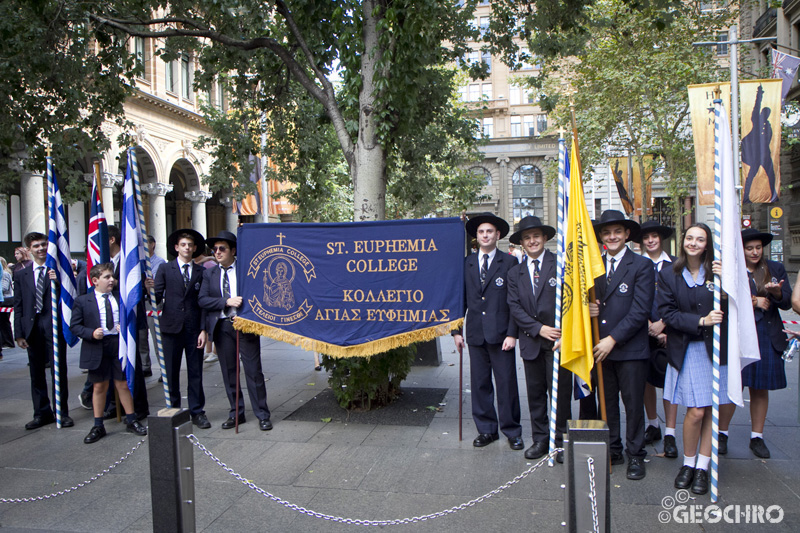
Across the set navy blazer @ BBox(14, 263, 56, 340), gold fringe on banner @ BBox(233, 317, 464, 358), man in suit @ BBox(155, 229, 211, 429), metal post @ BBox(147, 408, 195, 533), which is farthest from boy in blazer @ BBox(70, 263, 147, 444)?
metal post @ BBox(147, 408, 195, 533)

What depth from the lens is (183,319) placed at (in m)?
6.93

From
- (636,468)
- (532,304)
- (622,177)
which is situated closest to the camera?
(636,468)

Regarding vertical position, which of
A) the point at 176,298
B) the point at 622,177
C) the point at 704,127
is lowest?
the point at 176,298

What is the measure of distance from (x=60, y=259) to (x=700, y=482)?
691 cm

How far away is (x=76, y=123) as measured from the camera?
930 centimetres

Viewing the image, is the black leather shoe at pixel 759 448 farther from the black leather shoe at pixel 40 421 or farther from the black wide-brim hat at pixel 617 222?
the black leather shoe at pixel 40 421

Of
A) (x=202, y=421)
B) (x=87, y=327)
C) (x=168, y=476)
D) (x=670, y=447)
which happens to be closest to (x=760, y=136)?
(x=670, y=447)

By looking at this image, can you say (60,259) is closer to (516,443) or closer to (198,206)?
(516,443)

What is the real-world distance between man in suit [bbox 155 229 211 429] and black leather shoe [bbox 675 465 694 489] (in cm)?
477

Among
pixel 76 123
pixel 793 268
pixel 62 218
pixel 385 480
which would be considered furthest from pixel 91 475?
pixel 793 268

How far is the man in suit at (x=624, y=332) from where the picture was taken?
16.8ft

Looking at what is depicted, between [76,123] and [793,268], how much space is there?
29.7 meters

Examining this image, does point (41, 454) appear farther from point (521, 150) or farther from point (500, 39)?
point (521, 150)

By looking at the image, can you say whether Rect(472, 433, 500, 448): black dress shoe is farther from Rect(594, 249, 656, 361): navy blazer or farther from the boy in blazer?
the boy in blazer
